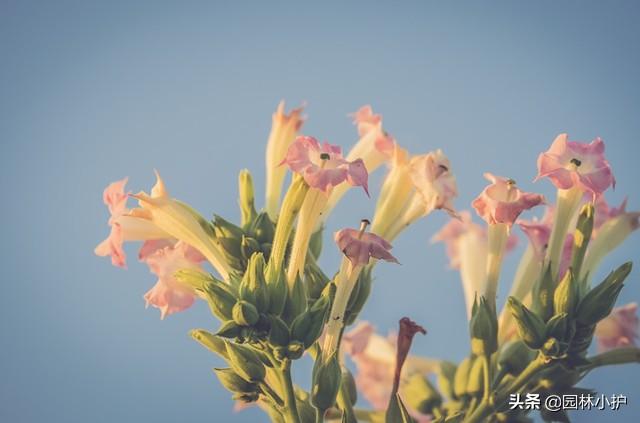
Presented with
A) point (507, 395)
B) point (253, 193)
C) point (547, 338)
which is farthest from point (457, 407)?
point (253, 193)

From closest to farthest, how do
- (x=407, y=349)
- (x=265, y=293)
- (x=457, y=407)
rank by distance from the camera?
1. (x=265, y=293)
2. (x=407, y=349)
3. (x=457, y=407)

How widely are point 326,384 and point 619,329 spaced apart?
1517 millimetres

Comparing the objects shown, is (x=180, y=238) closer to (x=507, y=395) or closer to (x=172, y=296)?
(x=172, y=296)

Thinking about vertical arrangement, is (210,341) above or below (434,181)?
below

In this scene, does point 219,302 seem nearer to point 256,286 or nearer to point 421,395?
point 256,286

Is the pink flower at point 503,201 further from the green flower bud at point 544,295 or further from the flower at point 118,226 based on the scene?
the flower at point 118,226

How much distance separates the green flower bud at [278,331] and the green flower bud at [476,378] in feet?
2.79

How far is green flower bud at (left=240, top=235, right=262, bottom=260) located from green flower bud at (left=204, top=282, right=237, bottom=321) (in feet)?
1.15

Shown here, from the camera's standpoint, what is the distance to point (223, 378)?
352cm

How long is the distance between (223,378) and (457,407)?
986 millimetres

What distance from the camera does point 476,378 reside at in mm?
3791

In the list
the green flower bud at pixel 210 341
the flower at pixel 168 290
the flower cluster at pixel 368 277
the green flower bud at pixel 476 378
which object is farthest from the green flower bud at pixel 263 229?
the green flower bud at pixel 476 378

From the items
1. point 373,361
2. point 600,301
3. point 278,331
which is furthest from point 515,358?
point 373,361

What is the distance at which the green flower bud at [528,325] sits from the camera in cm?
356
